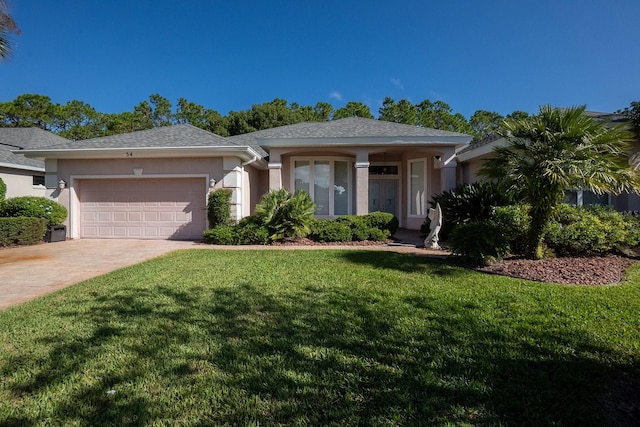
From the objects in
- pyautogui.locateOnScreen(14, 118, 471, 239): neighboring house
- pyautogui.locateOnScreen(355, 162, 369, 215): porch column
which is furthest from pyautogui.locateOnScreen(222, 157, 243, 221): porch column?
pyautogui.locateOnScreen(355, 162, 369, 215): porch column

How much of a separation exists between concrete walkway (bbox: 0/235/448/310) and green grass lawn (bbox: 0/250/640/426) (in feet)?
2.97

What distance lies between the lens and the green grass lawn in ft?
7.29

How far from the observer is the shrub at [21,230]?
395 inches

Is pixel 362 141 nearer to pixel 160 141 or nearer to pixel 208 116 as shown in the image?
pixel 160 141

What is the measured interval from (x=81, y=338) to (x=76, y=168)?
1118 cm

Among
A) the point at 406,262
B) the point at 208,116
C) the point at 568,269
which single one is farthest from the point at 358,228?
Answer: the point at 208,116

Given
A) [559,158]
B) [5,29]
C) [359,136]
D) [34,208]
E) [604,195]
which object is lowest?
[34,208]

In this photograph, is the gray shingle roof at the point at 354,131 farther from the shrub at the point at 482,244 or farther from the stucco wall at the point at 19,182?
the stucco wall at the point at 19,182

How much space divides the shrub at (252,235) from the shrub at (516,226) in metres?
6.60

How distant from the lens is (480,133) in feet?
118

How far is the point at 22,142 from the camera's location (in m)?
18.2

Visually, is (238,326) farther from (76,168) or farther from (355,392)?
(76,168)

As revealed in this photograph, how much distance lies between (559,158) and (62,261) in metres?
11.5

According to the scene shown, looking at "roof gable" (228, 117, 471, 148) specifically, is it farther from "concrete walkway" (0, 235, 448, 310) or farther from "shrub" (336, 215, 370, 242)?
"concrete walkway" (0, 235, 448, 310)
